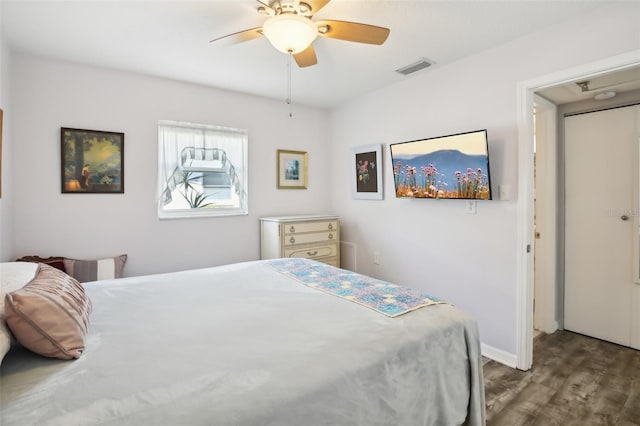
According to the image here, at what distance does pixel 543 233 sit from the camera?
3.12 metres

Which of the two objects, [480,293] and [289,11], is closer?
[289,11]

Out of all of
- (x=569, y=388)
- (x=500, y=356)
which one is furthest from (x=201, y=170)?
(x=569, y=388)

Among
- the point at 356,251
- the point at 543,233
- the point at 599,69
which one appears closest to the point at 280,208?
the point at 356,251

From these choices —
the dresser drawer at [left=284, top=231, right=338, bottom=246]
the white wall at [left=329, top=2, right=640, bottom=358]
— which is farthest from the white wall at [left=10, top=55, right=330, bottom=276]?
the white wall at [left=329, top=2, right=640, bottom=358]

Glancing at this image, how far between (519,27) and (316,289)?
7.41ft

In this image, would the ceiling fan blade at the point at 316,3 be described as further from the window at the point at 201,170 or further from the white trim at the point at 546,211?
the white trim at the point at 546,211

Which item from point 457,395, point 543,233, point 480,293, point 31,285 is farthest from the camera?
point 543,233

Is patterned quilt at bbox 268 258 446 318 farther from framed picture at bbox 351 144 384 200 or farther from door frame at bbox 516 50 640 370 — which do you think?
framed picture at bbox 351 144 384 200

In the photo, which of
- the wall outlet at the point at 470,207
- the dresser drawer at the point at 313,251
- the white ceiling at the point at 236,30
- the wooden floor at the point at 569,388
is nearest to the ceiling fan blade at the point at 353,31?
the white ceiling at the point at 236,30

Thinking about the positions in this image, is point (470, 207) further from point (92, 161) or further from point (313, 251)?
point (92, 161)

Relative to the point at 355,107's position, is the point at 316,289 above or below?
below

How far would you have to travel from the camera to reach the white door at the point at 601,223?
2750 millimetres

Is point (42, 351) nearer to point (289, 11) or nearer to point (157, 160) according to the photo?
point (289, 11)

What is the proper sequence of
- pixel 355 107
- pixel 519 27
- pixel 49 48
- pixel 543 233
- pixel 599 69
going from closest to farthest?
1. pixel 599 69
2. pixel 519 27
3. pixel 49 48
4. pixel 543 233
5. pixel 355 107
